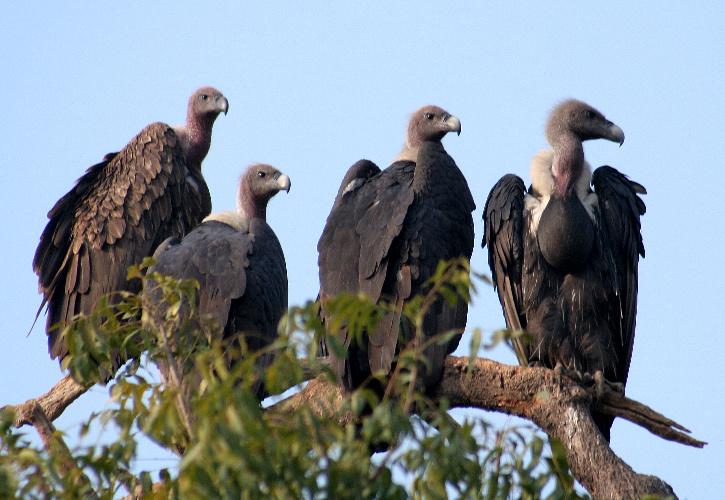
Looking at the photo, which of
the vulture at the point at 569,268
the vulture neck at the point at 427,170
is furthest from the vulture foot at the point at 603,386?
the vulture neck at the point at 427,170

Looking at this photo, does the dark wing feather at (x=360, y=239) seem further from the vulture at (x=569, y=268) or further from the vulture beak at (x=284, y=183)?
the vulture beak at (x=284, y=183)

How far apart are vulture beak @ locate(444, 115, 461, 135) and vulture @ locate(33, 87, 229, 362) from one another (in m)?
2.17

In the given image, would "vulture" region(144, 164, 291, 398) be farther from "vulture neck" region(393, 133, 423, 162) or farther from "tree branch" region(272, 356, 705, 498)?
"vulture neck" region(393, 133, 423, 162)

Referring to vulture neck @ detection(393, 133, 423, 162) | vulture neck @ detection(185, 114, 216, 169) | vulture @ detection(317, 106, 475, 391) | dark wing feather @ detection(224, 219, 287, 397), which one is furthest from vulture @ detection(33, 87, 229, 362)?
vulture @ detection(317, 106, 475, 391)

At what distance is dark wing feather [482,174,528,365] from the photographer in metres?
9.16

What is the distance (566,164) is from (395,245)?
177 cm

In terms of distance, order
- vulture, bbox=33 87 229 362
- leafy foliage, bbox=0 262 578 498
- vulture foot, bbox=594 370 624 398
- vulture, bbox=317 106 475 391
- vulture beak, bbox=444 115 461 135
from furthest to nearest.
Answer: vulture, bbox=33 87 229 362, vulture beak, bbox=444 115 461 135, vulture foot, bbox=594 370 624 398, vulture, bbox=317 106 475 391, leafy foliage, bbox=0 262 578 498

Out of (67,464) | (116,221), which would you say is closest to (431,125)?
(116,221)

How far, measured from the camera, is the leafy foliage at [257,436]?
4.25 m

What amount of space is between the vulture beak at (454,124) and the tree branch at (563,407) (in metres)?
2.07

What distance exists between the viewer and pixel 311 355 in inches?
183

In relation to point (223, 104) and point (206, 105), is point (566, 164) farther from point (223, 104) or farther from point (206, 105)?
point (206, 105)

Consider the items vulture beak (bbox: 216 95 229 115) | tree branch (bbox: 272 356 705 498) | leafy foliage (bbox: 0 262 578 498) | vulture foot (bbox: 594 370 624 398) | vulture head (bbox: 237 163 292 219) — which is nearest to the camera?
leafy foliage (bbox: 0 262 578 498)

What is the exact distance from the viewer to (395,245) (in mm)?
8227
